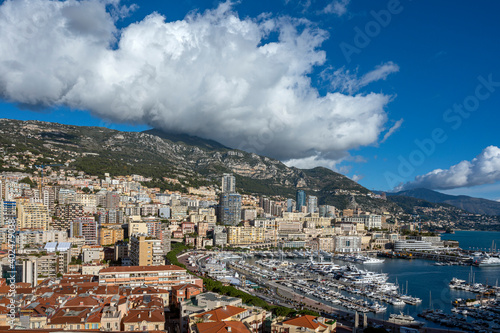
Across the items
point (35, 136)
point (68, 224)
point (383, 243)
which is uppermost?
point (35, 136)

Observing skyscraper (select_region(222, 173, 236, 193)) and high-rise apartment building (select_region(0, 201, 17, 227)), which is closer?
high-rise apartment building (select_region(0, 201, 17, 227))

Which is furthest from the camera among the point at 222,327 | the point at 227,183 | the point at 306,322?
the point at 227,183

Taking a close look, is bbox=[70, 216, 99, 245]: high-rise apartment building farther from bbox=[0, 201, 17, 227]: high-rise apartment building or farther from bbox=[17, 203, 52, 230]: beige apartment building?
bbox=[0, 201, 17, 227]: high-rise apartment building

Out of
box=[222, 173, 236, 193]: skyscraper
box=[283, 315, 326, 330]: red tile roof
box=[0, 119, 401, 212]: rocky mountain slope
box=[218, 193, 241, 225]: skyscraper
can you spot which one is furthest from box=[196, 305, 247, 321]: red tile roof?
box=[222, 173, 236, 193]: skyscraper

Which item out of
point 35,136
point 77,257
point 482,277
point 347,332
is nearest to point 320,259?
point 482,277

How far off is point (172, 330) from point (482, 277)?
3085 cm

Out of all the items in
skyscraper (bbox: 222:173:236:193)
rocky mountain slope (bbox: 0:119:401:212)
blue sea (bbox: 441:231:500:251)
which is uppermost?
rocky mountain slope (bbox: 0:119:401:212)

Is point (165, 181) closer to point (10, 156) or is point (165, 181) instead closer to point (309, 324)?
point (10, 156)

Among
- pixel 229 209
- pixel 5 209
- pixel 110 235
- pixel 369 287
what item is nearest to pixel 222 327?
pixel 369 287

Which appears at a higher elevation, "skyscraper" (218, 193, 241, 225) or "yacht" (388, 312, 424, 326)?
"skyscraper" (218, 193, 241, 225)

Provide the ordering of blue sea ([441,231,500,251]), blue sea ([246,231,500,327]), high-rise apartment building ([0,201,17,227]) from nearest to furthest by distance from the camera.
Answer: blue sea ([246,231,500,327])
high-rise apartment building ([0,201,17,227])
blue sea ([441,231,500,251])

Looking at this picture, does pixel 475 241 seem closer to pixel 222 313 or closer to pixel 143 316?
pixel 222 313

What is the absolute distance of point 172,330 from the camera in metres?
14.7

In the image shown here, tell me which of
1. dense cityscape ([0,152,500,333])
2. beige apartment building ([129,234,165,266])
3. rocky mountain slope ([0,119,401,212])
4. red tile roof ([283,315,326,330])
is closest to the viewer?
red tile roof ([283,315,326,330])
